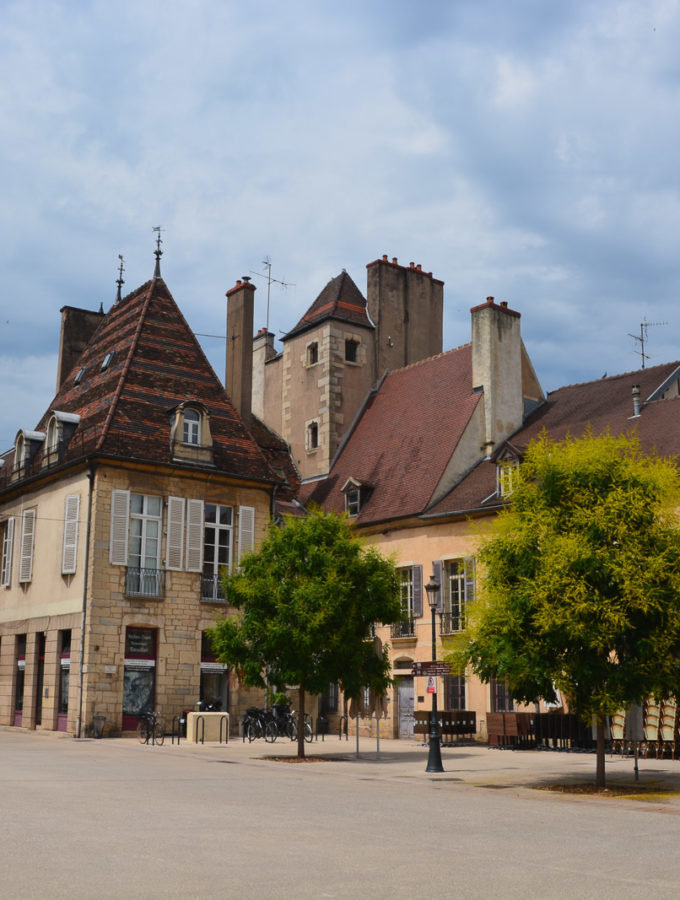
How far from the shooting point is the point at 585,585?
16.1 m

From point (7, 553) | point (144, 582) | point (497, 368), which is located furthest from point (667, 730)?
point (7, 553)

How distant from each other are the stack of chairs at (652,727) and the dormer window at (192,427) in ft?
48.1

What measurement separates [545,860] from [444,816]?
343 cm

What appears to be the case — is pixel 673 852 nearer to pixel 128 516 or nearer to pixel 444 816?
pixel 444 816

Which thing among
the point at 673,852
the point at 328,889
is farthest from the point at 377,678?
the point at 328,889

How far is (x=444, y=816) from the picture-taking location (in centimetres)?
1230

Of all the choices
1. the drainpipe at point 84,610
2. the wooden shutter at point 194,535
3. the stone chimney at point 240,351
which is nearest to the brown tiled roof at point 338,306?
the stone chimney at point 240,351

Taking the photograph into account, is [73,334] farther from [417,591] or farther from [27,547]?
[417,591]

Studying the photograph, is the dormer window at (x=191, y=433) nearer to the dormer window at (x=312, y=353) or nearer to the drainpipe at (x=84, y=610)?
the drainpipe at (x=84, y=610)

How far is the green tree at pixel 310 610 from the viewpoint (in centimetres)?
2156

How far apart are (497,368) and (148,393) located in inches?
422

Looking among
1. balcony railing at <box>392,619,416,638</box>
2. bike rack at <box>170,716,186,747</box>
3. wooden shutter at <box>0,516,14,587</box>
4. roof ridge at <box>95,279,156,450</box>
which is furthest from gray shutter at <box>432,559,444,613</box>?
wooden shutter at <box>0,516,14,587</box>

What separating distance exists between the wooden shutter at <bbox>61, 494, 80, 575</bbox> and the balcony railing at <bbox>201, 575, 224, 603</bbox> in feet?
12.3

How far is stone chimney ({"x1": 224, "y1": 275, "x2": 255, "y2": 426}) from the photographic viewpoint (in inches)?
1385
